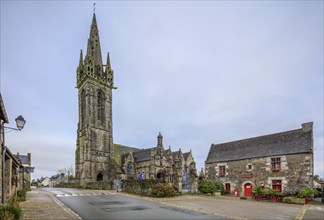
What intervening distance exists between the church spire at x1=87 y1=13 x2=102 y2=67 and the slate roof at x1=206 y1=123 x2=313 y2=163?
30472 mm

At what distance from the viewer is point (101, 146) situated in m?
42.6

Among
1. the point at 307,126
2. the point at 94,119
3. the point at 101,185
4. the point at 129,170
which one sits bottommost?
the point at 101,185

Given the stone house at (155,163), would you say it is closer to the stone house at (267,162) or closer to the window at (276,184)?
the stone house at (267,162)

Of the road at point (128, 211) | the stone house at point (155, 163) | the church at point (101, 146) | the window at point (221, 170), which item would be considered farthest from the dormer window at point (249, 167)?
the road at point (128, 211)

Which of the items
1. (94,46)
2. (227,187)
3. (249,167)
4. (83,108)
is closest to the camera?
(249,167)

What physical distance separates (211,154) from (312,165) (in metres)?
13.5

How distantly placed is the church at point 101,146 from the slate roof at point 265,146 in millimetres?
5837

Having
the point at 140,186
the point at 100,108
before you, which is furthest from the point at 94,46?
the point at 140,186

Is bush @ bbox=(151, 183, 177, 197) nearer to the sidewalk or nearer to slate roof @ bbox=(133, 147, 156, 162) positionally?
the sidewalk

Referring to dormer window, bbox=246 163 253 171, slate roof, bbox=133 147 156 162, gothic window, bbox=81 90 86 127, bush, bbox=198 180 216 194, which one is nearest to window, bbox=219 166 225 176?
bush, bbox=198 180 216 194

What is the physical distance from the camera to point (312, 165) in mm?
22484

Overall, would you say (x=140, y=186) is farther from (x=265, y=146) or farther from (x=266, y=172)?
(x=265, y=146)

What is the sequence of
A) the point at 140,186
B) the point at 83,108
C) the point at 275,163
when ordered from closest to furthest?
the point at 140,186
the point at 275,163
the point at 83,108

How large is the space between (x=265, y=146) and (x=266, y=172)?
3.31 metres
